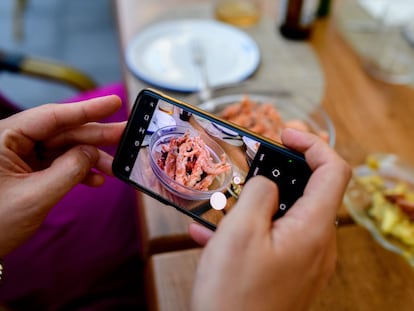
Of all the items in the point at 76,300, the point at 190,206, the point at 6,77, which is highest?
the point at 190,206

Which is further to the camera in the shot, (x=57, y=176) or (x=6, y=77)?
(x=6, y=77)

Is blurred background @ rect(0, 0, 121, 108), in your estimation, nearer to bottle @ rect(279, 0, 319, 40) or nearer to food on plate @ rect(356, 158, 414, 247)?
bottle @ rect(279, 0, 319, 40)

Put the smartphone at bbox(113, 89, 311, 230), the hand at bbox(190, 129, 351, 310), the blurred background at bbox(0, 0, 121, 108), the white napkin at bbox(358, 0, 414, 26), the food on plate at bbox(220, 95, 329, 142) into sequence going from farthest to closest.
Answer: the blurred background at bbox(0, 0, 121, 108), the white napkin at bbox(358, 0, 414, 26), the food on plate at bbox(220, 95, 329, 142), the smartphone at bbox(113, 89, 311, 230), the hand at bbox(190, 129, 351, 310)

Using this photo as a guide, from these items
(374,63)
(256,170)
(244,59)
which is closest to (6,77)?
(244,59)

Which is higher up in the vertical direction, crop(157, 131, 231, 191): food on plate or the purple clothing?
crop(157, 131, 231, 191): food on plate

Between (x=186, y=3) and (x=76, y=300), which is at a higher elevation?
(x=186, y=3)

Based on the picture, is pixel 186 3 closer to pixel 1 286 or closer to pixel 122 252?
pixel 122 252

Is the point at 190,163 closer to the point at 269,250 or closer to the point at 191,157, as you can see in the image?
the point at 191,157

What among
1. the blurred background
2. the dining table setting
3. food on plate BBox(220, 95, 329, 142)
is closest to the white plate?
the dining table setting
